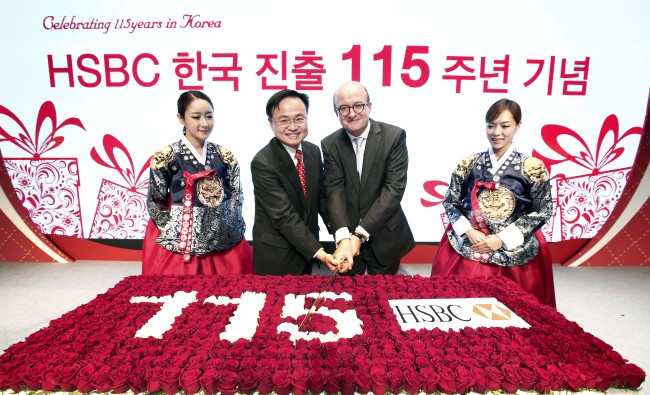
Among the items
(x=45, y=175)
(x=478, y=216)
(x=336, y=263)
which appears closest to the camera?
(x=336, y=263)

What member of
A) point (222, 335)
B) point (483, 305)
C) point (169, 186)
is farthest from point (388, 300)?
point (169, 186)

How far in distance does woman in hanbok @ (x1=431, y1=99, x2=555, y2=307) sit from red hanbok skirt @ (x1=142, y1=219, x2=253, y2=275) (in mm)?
1155

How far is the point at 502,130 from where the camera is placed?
1.89m

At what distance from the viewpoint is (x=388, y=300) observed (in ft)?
4.62

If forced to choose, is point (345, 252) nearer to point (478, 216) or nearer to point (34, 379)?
point (478, 216)

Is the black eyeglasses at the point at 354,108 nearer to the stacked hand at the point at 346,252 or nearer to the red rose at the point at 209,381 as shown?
the stacked hand at the point at 346,252

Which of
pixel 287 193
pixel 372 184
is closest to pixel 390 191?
pixel 372 184

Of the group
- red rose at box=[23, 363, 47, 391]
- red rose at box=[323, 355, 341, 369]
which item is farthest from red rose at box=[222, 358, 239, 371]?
red rose at box=[23, 363, 47, 391]

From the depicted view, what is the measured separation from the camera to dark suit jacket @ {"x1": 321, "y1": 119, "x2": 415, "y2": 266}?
1.94m

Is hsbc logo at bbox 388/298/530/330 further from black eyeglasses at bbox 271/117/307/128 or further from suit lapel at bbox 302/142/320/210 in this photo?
black eyeglasses at bbox 271/117/307/128

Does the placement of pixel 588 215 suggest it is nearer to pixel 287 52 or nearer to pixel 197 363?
pixel 287 52

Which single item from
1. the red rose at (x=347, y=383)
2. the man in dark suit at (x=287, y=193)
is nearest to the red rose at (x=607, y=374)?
the red rose at (x=347, y=383)

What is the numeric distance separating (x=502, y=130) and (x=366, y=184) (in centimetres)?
68

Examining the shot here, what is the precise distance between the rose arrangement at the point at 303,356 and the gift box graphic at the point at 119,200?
2098 mm
